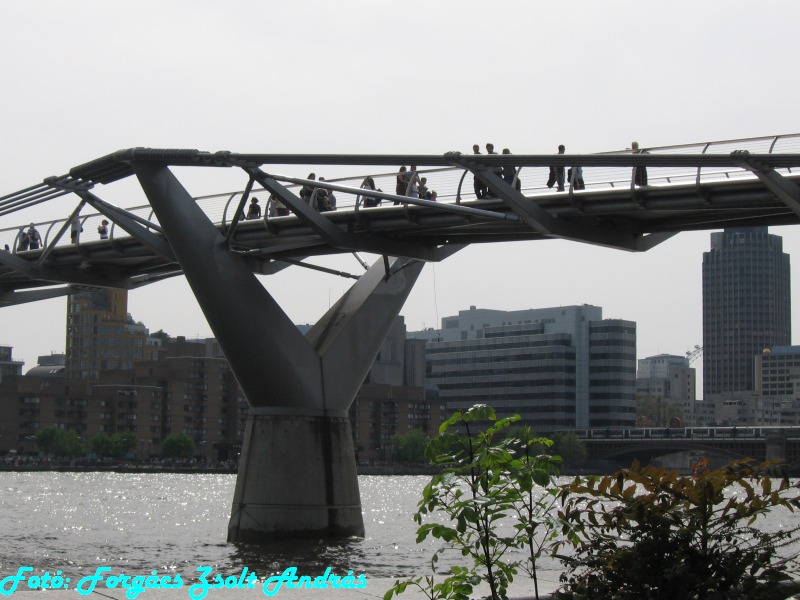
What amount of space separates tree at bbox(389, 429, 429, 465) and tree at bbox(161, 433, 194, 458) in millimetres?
25610

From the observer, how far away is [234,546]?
34.2 m

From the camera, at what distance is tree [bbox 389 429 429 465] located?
164m

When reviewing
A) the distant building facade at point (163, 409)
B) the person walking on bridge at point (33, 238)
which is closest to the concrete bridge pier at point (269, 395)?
the person walking on bridge at point (33, 238)

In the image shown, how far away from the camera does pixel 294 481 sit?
113 ft

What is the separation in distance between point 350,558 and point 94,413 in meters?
142

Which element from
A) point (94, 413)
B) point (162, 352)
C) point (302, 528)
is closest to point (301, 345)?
point (302, 528)

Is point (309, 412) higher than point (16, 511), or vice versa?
point (309, 412)

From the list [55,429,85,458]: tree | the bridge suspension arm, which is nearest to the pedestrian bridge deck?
the bridge suspension arm

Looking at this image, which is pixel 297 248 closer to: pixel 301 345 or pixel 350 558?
pixel 301 345

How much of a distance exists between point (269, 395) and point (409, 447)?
430ft

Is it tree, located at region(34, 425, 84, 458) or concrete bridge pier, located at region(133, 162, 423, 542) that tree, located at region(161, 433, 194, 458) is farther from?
concrete bridge pier, located at region(133, 162, 423, 542)

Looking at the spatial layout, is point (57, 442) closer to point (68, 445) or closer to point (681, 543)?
point (68, 445)

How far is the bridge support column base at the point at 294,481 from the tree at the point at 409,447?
126947 mm

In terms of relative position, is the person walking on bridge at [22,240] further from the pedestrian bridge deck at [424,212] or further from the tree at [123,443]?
the tree at [123,443]
